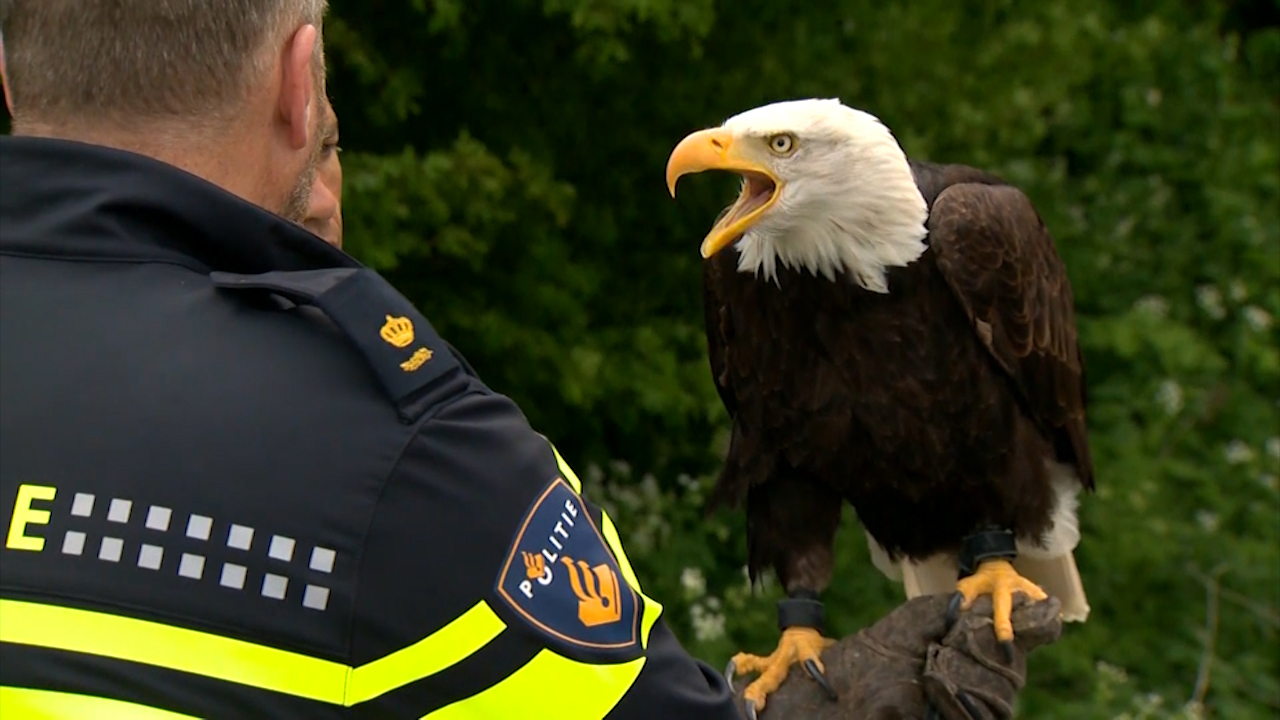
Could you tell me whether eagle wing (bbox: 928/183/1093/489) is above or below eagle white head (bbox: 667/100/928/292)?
below

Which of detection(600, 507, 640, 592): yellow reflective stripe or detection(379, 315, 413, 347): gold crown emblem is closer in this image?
detection(379, 315, 413, 347): gold crown emblem

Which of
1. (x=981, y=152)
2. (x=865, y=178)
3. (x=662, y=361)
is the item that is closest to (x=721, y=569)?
(x=662, y=361)

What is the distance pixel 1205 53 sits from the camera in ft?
25.0

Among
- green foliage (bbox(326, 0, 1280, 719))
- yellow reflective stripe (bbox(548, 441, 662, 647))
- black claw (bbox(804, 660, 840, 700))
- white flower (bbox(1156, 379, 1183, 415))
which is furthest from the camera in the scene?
white flower (bbox(1156, 379, 1183, 415))

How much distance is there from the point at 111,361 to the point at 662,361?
3631 mm

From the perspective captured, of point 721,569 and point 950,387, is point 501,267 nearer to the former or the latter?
point 721,569

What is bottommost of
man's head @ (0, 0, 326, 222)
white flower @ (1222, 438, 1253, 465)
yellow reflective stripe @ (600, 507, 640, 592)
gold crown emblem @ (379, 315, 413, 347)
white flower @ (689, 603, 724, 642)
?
white flower @ (1222, 438, 1253, 465)

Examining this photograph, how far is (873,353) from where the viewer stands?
9.73ft

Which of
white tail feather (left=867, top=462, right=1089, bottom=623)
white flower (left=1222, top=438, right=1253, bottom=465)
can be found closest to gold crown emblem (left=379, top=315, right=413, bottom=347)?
white tail feather (left=867, top=462, right=1089, bottom=623)

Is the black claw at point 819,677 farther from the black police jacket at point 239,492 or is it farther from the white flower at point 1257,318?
the white flower at point 1257,318

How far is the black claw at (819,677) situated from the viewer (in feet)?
9.92

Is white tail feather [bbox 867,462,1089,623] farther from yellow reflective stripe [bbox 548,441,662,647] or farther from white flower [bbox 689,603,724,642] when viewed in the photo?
yellow reflective stripe [bbox 548,441,662,647]

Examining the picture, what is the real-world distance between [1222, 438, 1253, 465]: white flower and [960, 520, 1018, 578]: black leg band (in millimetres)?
3253

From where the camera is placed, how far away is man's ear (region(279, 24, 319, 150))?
1.35 m
